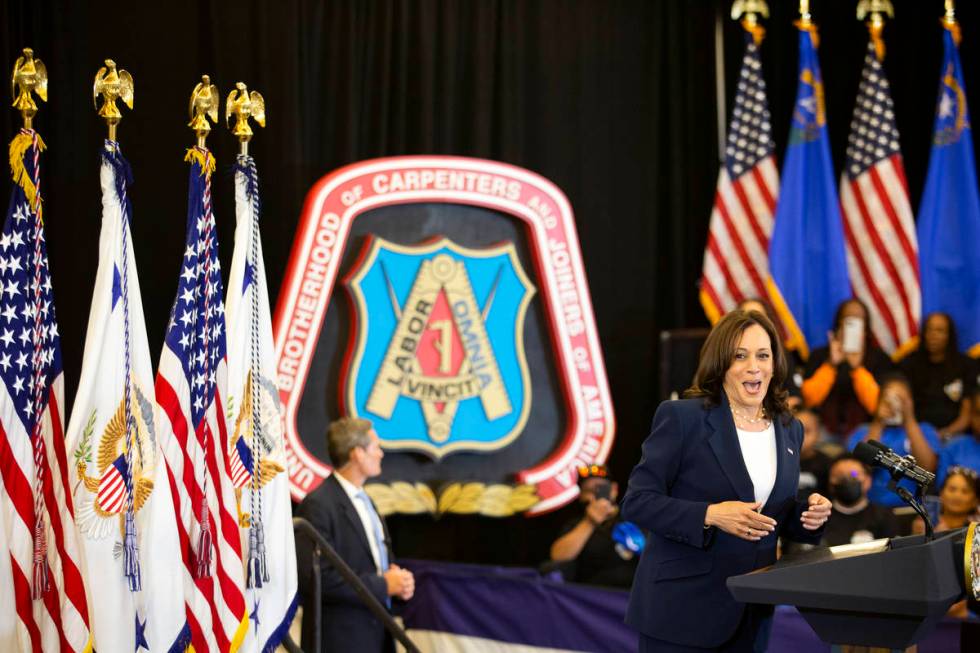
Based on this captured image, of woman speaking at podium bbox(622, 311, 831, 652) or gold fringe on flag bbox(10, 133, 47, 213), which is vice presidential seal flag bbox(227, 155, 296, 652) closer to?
gold fringe on flag bbox(10, 133, 47, 213)

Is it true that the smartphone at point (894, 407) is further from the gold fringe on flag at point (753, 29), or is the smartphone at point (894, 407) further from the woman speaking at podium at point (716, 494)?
the woman speaking at podium at point (716, 494)

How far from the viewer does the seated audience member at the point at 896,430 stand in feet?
21.6

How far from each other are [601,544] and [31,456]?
3078 mm

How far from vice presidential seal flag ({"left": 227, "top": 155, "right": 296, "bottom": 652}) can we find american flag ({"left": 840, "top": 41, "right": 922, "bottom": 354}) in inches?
153

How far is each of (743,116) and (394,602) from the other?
363cm

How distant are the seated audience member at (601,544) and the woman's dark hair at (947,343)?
1.88 metres

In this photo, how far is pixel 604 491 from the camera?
20.5ft

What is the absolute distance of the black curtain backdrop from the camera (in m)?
6.97

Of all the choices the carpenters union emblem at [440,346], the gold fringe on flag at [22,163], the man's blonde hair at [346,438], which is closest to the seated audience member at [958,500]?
the carpenters union emblem at [440,346]


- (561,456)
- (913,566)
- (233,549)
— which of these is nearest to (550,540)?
(561,456)

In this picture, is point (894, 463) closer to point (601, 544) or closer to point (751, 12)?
point (601, 544)

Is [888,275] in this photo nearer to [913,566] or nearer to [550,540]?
[550,540]

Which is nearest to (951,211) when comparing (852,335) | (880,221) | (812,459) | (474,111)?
(880,221)

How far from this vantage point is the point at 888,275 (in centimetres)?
695
